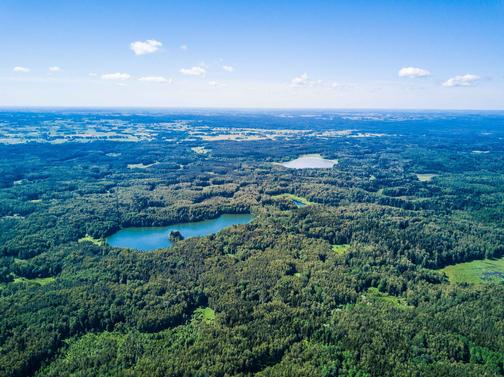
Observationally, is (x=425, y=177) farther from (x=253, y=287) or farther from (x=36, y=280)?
(x=36, y=280)

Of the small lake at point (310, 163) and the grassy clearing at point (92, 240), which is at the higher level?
the small lake at point (310, 163)

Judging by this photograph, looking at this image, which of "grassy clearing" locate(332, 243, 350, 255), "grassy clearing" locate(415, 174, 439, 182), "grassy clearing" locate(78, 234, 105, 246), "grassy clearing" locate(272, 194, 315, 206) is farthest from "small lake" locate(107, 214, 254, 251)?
"grassy clearing" locate(415, 174, 439, 182)

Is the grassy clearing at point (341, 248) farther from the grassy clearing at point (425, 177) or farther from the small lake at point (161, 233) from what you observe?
the grassy clearing at point (425, 177)

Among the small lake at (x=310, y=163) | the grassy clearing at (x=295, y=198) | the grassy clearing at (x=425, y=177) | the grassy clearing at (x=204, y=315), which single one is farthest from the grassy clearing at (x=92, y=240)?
the grassy clearing at (x=425, y=177)

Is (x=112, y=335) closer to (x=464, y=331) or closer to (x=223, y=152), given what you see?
(x=464, y=331)

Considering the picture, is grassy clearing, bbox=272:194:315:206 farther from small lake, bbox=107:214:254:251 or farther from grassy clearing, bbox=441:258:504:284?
grassy clearing, bbox=441:258:504:284

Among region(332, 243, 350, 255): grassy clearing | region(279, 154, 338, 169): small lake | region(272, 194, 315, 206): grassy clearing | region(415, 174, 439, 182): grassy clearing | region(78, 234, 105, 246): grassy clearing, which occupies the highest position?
region(279, 154, 338, 169): small lake
